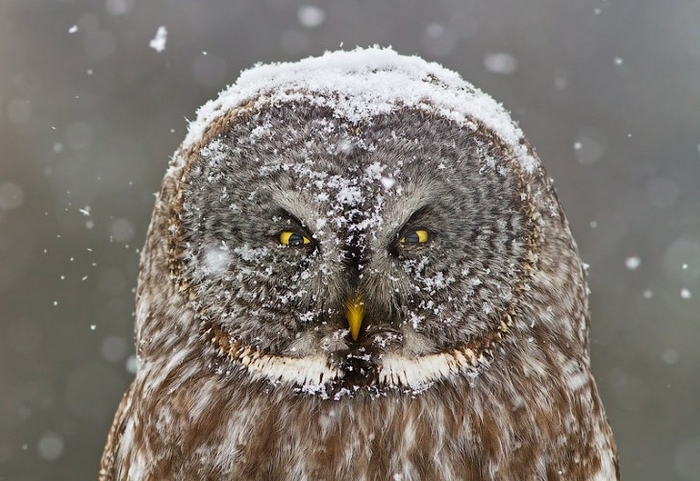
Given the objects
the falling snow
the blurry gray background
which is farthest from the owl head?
the falling snow

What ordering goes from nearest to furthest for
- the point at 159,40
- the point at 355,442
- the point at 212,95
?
the point at 355,442 < the point at 212,95 < the point at 159,40

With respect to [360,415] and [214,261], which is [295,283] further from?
[360,415]

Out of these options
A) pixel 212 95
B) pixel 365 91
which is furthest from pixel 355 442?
pixel 212 95

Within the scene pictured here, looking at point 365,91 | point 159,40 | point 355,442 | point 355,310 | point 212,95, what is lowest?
point 355,442

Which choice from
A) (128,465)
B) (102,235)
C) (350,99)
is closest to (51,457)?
(102,235)

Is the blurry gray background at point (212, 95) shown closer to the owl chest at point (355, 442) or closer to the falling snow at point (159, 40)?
the falling snow at point (159, 40)

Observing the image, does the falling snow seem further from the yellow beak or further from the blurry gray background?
the yellow beak

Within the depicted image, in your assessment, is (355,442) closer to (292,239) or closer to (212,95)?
(292,239)
